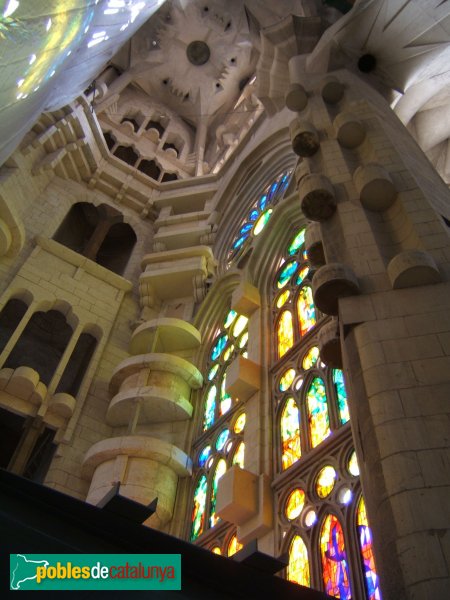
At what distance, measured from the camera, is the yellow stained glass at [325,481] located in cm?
521

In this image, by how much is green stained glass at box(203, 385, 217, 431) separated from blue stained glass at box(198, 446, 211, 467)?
0.42m

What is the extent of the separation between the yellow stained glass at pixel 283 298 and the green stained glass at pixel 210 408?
187 centimetres

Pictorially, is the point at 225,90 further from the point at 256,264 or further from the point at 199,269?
the point at 256,264

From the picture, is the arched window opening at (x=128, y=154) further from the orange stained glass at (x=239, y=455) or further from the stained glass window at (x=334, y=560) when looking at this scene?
the stained glass window at (x=334, y=560)

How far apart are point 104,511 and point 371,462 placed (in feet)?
5.15

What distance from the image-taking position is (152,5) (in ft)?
37.5

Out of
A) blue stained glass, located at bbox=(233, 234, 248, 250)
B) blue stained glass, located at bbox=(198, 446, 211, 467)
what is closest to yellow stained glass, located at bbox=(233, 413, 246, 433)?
blue stained glass, located at bbox=(198, 446, 211, 467)

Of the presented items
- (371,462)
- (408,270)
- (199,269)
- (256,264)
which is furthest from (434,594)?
(199,269)

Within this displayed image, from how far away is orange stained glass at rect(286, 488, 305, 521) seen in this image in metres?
5.43

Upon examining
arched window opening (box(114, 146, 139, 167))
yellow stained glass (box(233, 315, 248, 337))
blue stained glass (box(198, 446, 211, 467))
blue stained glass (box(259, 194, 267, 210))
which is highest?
arched window opening (box(114, 146, 139, 167))

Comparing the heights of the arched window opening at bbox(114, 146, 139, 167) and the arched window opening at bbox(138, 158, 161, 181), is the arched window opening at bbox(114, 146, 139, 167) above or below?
above

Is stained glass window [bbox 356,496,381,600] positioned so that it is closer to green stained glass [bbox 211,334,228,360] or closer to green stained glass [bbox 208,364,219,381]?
green stained glass [bbox 208,364,219,381]

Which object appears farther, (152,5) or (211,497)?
(152,5)

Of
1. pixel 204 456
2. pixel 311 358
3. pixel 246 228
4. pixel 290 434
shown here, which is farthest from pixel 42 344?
pixel 290 434
